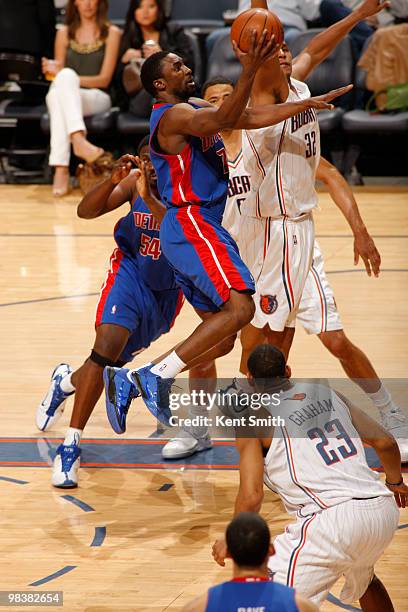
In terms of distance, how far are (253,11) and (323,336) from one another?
5.70ft

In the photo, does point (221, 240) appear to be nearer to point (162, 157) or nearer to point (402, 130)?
point (162, 157)

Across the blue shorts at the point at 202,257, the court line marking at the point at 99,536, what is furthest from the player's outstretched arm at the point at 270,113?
the court line marking at the point at 99,536

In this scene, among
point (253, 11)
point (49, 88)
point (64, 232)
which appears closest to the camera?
point (253, 11)

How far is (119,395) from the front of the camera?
4.90 m

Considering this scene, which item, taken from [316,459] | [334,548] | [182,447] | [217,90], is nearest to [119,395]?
[182,447]

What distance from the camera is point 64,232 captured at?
1112 centimetres

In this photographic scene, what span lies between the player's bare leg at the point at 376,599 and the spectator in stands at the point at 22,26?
10748 millimetres

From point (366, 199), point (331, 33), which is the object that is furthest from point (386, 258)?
point (331, 33)

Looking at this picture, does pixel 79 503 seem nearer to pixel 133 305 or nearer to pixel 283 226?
pixel 133 305

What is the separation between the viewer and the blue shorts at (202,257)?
491cm

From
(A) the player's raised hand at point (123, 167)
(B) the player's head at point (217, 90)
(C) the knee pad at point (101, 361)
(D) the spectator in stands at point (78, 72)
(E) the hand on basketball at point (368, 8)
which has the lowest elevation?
(D) the spectator in stands at point (78, 72)

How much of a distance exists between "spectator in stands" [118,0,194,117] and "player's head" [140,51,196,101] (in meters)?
7.69

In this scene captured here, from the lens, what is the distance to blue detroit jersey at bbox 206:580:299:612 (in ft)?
9.31

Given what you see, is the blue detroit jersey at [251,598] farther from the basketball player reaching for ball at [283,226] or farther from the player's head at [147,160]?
the player's head at [147,160]
